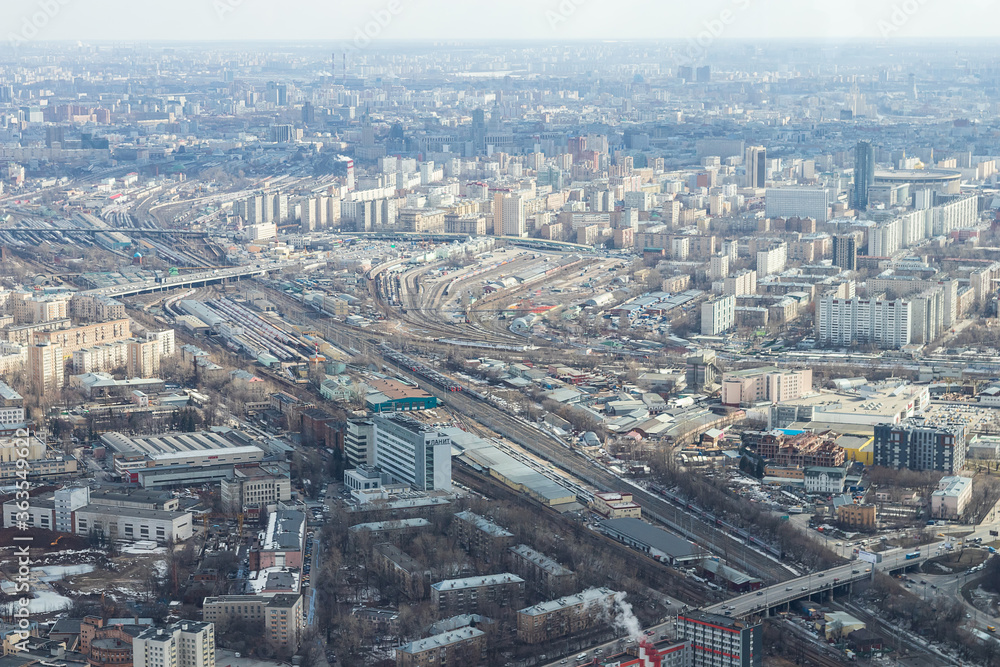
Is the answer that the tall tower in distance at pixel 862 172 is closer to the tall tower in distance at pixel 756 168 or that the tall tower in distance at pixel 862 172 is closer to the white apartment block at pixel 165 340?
the tall tower in distance at pixel 756 168

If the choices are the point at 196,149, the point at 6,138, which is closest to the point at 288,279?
the point at 196,149

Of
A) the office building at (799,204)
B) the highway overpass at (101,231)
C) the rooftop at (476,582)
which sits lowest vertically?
the rooftop at (476,582)

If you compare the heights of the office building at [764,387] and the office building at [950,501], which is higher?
the office building at [764,387]

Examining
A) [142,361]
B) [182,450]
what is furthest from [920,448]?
[142,361]

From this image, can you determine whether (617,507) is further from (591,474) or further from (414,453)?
(414,453)

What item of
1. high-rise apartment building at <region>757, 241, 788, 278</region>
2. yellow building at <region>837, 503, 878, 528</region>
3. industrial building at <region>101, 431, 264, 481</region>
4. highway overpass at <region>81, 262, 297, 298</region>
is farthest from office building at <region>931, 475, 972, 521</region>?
highway overpass at <region>81, 262, 297, 298</region>

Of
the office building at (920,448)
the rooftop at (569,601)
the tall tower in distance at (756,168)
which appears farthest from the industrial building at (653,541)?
the tall tower in distance at (756,168)

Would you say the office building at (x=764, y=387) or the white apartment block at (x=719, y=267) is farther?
the white apartment block at (x=719, y=267)
